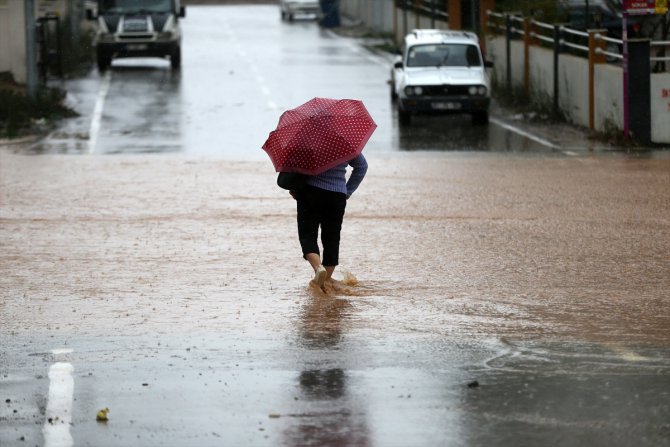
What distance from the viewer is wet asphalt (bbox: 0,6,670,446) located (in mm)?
7305

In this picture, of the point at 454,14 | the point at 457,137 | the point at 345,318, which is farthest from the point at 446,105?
the point at 345,318

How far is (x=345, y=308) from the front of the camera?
10.2 meters

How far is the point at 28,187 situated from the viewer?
17.7 meters

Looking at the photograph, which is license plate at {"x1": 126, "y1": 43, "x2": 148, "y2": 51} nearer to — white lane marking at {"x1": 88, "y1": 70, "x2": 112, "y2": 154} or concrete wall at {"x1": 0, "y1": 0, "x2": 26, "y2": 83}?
white lane marking at {"x1": 88, "y1": 70, "x2": 112, "y2": 154}

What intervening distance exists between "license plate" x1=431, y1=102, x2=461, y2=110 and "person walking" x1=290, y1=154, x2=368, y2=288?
51.4ft

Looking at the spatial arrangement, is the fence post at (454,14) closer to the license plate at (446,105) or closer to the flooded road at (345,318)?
the license plate at (446,105)

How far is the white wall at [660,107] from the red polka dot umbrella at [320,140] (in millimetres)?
12853

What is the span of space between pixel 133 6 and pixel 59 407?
113ft

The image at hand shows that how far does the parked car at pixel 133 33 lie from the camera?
1563 inches

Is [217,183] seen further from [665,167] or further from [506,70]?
[506,70]

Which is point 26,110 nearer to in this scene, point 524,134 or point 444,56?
point 444,56

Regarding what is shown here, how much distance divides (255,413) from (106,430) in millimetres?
776

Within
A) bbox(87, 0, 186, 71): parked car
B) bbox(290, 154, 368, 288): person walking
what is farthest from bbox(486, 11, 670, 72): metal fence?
Answer: bbox(290, 154, 368, 288): person walking

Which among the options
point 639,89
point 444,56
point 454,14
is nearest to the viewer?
point 639,89
